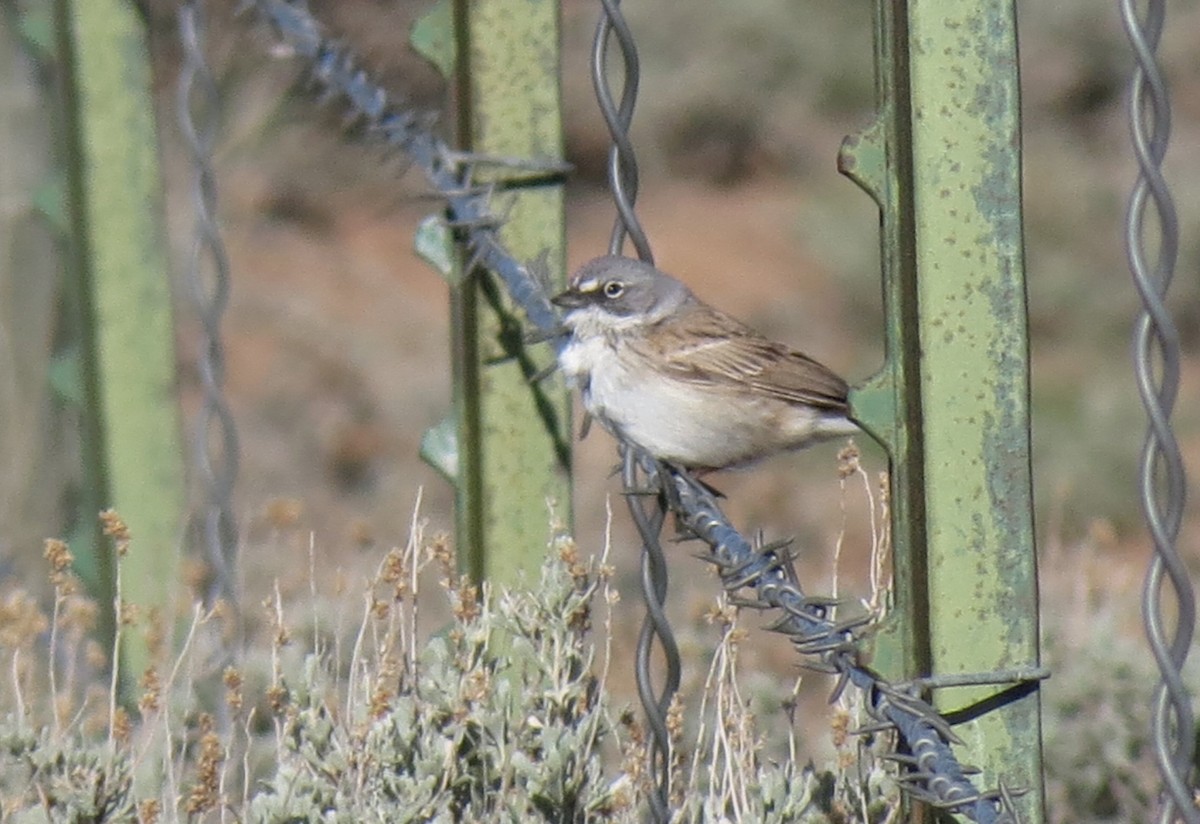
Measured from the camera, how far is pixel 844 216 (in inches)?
544

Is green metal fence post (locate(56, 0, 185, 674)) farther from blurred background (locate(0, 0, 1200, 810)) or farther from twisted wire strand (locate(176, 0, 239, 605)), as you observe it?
blurred background (locate(0, 0, 1200, 810))

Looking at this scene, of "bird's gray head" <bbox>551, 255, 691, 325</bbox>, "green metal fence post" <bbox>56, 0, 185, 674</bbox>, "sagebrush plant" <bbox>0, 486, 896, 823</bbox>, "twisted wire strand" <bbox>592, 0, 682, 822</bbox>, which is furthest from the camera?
"green metal fence post" <bbox>56, 0, 185, 674</bbox>

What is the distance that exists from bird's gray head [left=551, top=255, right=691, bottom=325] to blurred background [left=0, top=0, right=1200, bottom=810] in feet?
8.30

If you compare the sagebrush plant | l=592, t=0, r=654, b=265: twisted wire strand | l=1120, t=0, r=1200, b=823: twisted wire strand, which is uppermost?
l=592, t=0, r=654, b=265: twisted wire strand

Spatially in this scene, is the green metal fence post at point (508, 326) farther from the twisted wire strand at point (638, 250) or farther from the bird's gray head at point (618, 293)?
the twisted wire strand at point (638, 250)

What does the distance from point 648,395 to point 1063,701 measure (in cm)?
152

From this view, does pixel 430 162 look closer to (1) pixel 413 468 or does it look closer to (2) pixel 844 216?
(1) pixel 413 468

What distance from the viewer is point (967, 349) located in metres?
2.81

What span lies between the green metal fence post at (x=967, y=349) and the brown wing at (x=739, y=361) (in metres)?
1.96

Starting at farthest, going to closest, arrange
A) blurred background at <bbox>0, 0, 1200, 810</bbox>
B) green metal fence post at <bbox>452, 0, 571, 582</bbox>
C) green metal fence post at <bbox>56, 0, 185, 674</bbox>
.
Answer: blurred background at <bbox>0, 0, 1200, 810</bbox> → green metal fence post at <bbox>56, 0, 185, 674</bbox> → green metal fence post at <bbox>452, 0, 571, 582</bbox>

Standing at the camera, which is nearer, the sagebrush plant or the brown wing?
the sagebrush plant

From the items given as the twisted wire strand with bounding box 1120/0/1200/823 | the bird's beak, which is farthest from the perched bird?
the twisted wire strand with bounding box 1120/0/1200/823

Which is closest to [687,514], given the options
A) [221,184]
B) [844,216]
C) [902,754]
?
[902,754]

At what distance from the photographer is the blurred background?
1061 centimetres
